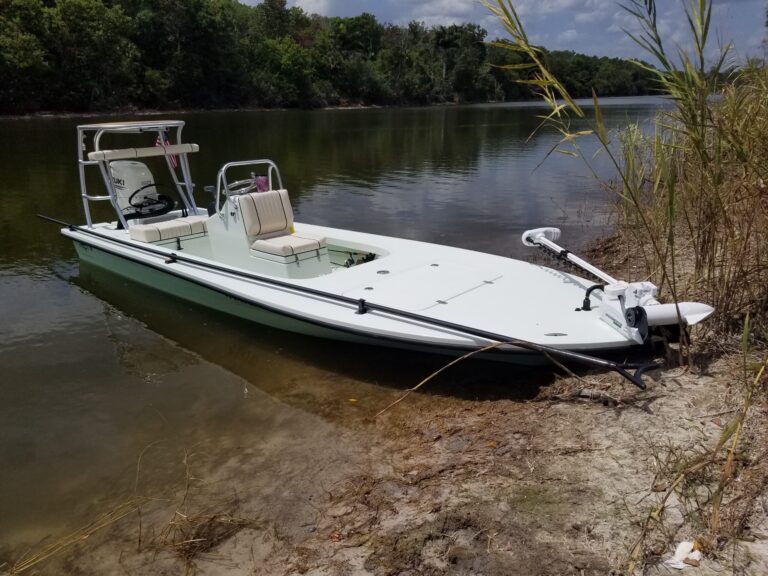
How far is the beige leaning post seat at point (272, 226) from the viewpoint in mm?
6258

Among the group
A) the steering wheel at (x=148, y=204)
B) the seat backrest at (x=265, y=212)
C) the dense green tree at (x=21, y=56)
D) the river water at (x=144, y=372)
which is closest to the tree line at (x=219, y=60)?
the dense green tree at (x=21, y=56)

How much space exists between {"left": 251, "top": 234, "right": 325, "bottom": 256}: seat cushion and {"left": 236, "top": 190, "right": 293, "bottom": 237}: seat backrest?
0.13m

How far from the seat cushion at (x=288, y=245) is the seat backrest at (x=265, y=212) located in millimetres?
130

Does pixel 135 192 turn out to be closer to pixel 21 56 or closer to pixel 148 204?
pixel 148 204

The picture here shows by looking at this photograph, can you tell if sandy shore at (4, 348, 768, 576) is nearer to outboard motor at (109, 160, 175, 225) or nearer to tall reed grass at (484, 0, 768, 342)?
tall reed grass at (484, 0, 768, 342)

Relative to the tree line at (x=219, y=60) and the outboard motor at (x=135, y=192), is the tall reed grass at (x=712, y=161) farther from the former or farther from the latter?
the tree line at (x=219, y=60)

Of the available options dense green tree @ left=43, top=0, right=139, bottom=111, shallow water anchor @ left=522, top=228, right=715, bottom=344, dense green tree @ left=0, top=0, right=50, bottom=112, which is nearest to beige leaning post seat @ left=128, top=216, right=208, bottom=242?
shallow water anchor @ left=522, top=228, right=715, bottom=344

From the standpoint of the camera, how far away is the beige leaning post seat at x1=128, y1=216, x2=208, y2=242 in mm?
7199

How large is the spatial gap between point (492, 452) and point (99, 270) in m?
6.78

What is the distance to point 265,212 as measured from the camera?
255 inches

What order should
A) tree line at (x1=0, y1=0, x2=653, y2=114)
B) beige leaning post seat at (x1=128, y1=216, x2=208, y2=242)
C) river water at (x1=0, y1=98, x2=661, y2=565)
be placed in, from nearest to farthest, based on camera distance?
river water at (x1=0, y1=98, x2=661, y2=565), beige leaning post seat at (x1=128, y1=216, x2=208, y2=242), tree line at (x1=0, y1=0, x2=653, y2=114)

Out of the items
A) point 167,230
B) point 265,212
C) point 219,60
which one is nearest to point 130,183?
point 167,230

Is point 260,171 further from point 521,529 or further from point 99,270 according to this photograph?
point 521,529

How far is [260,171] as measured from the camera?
17.6m
